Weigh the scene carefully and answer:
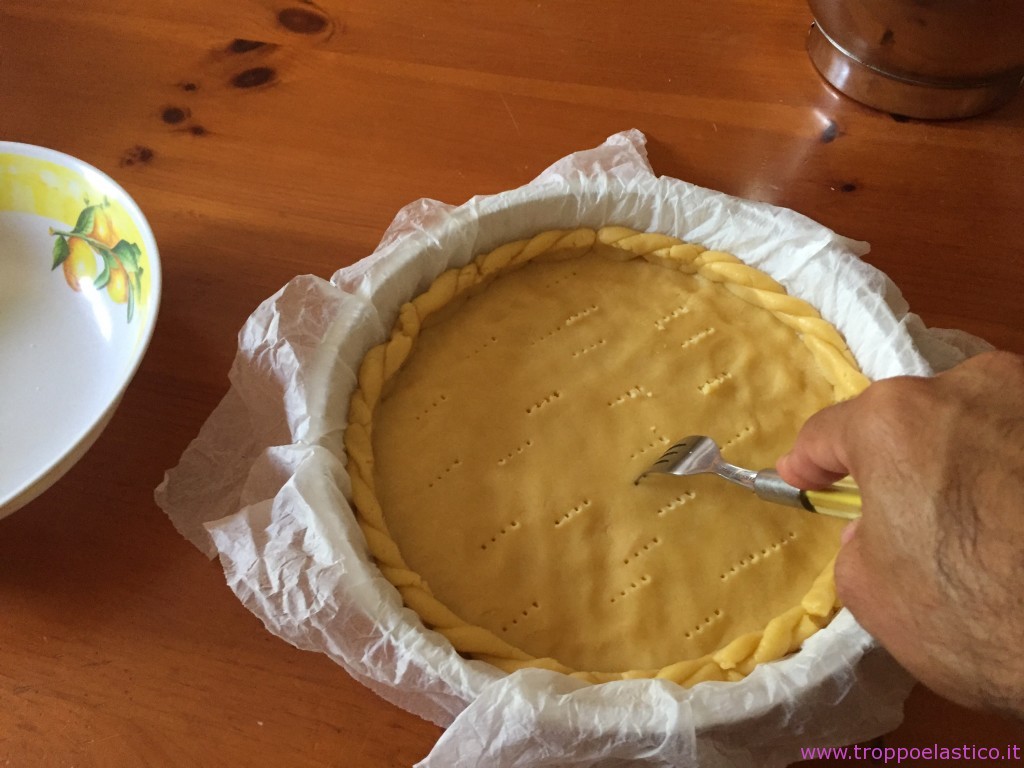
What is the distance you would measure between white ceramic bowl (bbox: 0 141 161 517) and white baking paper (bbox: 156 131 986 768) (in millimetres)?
138

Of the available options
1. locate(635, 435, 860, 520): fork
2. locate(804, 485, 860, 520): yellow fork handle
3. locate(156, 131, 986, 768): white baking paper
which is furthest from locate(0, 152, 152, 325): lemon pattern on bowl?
locate(804, 485, 860, 520): yellow fork handle

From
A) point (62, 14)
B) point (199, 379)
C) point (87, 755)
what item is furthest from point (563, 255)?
point (62, 14)

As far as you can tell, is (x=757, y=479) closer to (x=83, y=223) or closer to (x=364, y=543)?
(x=364, y=543)

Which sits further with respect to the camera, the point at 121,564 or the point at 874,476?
the point at 121,564

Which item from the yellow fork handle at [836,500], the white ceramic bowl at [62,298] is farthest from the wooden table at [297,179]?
the yellow fork handle at [836,500]

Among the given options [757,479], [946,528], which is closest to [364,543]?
[757,479]

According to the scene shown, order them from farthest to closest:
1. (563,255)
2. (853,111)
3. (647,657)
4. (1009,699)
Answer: (853,111) < (563,255) < (647,657) < (1009,699)

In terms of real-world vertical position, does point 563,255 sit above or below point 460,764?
Result: above

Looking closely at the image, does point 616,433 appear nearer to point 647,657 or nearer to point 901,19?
point 647,657

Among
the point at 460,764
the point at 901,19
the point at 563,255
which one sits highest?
the point at 901,19

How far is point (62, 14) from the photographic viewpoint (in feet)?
3.94

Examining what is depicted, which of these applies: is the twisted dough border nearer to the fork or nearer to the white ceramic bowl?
the fork

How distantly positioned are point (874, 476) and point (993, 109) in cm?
77

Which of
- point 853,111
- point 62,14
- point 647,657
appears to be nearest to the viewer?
point 647,657
